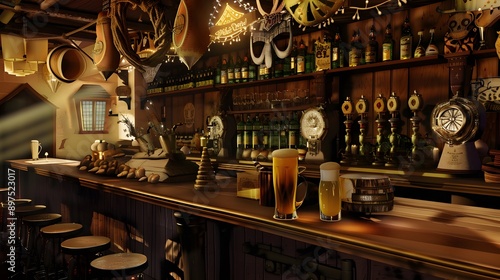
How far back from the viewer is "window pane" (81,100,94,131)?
24.9ft

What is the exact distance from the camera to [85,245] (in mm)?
2781

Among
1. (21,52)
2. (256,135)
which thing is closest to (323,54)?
(256,135)

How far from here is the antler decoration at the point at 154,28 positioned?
267cm

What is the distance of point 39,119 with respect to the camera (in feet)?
23.6

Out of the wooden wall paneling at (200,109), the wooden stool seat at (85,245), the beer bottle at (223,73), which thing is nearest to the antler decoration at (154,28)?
the wooden stool seat at (85,245)

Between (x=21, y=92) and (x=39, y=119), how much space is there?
0.53 metres

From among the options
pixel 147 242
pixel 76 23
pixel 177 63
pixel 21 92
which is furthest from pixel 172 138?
pixel 21 92

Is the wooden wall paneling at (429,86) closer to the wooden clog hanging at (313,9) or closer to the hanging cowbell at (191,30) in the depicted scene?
the wooden clog hanging at (313,9)

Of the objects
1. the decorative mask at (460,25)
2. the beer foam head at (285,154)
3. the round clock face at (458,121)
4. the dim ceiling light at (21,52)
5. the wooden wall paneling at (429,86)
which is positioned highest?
the dim ceiling light at (21,52)

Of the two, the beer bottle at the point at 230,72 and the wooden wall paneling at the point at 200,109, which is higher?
the beer bottle at the point at 230,72

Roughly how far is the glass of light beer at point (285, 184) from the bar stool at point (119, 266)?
49.1 inches

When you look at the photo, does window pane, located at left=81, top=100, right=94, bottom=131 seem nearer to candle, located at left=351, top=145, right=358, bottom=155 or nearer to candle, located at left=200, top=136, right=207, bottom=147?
candle, located at left=200, top=136, right=207, bottom=147

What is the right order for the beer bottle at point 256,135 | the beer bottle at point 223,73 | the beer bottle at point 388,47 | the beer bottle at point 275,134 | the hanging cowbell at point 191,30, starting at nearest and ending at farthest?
the hanging cowbell at point 191,30
the beer bottle at point 388,47
the beer bottle at point 275,134
the beer bottle at point 256,135
the beer bottle at point 223,73

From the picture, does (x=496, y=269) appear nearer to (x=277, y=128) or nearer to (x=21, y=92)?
(x=277, y=128)
